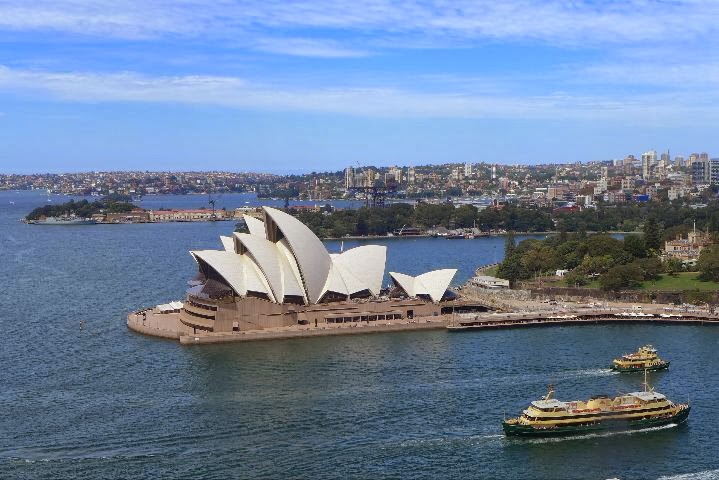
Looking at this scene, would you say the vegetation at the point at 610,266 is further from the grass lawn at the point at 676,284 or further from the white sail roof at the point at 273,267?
the white sail roof at the point at 273,267

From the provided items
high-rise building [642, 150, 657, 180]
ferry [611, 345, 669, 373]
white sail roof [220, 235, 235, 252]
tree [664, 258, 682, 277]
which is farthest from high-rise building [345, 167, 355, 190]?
ferry [611, 345, 669, 373]

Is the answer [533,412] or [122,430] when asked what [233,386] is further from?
[533,412]

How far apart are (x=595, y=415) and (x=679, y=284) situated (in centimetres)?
2408

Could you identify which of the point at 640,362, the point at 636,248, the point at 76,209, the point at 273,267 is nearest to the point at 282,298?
the point at 273,267

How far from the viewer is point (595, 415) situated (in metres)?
23.6

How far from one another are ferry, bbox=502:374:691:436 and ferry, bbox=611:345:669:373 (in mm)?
4461

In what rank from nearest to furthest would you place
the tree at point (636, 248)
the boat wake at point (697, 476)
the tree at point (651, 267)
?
1. the boat wake at point (697, 476)
2. the tree at point (651, 267)
3. the tree at point (636, 248)

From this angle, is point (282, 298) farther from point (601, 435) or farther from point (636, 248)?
point (636, 248)

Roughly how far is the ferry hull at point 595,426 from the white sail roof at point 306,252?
14.6 m

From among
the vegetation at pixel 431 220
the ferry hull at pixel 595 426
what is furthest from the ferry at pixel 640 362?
the vegetation at pixel 431 220

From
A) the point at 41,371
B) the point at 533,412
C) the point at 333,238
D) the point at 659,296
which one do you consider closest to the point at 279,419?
the point at 533,412

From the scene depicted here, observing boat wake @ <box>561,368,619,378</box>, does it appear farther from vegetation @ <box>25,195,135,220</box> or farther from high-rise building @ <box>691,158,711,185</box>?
high-rise building @ <box>691,158,711,185</box>

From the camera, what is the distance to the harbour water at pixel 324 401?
21219 mm

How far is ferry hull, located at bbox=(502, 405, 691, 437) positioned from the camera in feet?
75.2
